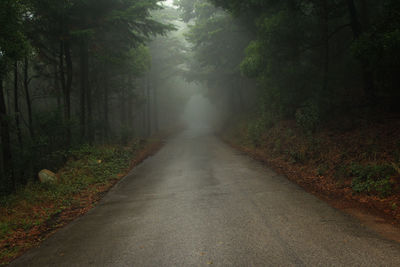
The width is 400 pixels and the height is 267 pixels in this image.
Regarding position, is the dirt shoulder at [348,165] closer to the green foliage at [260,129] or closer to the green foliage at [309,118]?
the green foliage at [309,118]

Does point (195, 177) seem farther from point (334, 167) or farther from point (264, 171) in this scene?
point (334, 167)

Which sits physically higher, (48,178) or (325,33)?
(325,33)

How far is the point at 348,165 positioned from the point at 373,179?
1.15 m

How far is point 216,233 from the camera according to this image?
16.3 ft

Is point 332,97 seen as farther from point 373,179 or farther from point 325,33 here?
point 373,179

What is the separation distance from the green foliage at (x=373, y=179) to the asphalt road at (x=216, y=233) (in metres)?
1.35

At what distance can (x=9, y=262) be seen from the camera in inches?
182

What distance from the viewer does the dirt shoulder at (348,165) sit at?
19.2 ft

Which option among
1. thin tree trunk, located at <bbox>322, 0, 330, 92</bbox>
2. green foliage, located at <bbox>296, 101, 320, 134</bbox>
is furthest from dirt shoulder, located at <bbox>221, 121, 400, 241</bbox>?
thin tree trunk, located at <bbox>322, 0, 330, 92</bbox>

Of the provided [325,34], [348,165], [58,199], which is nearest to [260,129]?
[325,34]

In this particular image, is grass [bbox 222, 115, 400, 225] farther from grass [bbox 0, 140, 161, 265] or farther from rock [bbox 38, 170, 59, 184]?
rock [bbox 38, 170, 59, 184]

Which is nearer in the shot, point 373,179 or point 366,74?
point 373,179

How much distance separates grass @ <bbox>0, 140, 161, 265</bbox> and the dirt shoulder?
254 inches

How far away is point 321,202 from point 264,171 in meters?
3.66
